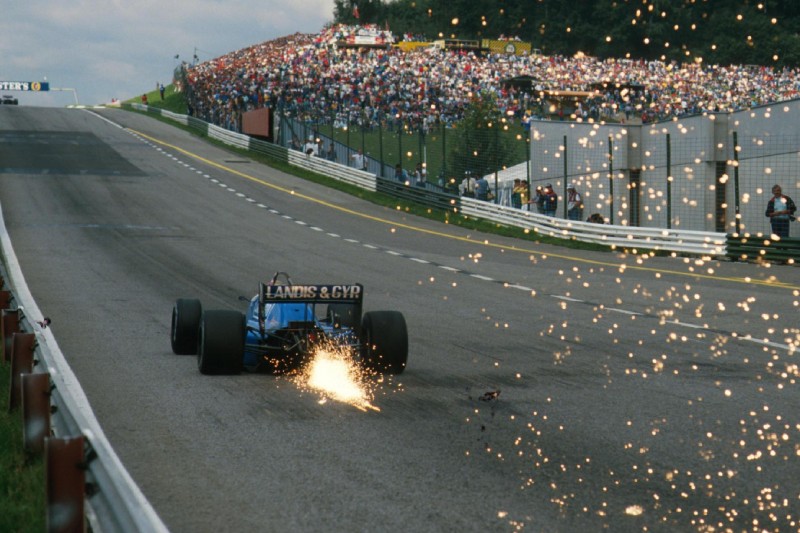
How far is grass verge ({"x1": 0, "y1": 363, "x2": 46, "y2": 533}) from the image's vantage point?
593 cm

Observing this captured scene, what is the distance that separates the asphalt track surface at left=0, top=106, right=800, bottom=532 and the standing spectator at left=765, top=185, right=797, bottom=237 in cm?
161

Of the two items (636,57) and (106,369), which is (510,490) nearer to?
(106,369)

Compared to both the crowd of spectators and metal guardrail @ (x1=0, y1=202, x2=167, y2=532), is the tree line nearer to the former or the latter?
the crowd of spectators

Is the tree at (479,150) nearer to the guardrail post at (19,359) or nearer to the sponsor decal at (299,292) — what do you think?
the sponsor decal at (299,292)

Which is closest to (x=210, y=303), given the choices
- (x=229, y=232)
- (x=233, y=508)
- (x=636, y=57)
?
(x=233, y=508)

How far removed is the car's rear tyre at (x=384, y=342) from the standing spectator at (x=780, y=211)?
15.8 meters

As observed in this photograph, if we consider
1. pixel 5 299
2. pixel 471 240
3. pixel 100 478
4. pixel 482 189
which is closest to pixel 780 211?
pixel 471 240

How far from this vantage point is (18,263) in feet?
71.1

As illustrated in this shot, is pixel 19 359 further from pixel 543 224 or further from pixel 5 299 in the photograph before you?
pixel 543 224

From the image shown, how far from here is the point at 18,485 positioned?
663 cm

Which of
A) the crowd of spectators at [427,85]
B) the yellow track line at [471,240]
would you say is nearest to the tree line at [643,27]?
the crowd of spectators at [427,85]

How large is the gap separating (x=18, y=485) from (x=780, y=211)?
20.6 m

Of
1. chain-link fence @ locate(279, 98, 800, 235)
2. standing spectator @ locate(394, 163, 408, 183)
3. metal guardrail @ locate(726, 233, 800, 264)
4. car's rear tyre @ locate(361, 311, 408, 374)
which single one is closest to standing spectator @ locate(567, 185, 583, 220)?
chain-link fence @ locate(279, 98, 800, 235)

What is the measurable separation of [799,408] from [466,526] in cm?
432
